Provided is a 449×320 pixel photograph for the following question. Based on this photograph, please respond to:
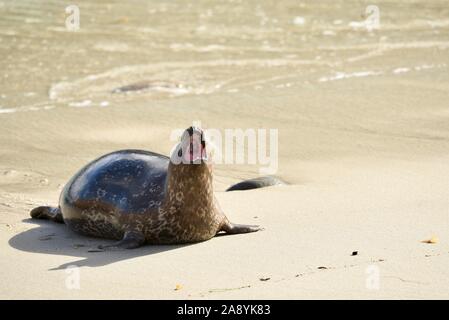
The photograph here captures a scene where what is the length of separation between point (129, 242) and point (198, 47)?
10.1 metres

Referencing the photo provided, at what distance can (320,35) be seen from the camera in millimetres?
17000

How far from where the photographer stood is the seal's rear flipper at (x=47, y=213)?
6.81 metres

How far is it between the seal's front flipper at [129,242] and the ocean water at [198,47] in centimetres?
523

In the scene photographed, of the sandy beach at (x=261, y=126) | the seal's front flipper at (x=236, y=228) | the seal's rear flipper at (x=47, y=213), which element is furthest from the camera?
the seal's rear flipper at (x=47, y=213)

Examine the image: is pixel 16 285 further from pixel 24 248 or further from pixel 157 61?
pixel 157 61

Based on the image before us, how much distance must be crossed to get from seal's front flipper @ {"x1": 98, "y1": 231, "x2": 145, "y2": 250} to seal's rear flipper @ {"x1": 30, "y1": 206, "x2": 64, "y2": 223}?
874mm

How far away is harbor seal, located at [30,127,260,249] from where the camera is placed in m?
6.01

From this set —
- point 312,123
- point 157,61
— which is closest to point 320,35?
point 157,61

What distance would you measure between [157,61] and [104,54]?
960 mm

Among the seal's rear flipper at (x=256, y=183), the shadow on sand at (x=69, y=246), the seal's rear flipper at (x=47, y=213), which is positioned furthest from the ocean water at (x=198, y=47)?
the shadow on sand at (x=69, y=246)

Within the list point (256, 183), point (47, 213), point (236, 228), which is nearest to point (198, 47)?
point (256, 183)

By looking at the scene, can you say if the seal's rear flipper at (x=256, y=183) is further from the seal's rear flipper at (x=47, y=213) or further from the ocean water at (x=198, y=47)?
the ocean water at (x=198, y=47)

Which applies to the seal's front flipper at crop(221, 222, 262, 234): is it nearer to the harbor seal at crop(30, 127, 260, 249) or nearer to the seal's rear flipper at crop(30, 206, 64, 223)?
the harbor seal at crop(30, 127, 260, 249)

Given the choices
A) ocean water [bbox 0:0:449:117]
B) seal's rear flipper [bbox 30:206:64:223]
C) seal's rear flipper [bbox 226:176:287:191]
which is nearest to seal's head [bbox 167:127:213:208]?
seal's rear flipper [bbox 30:206:64:223]
